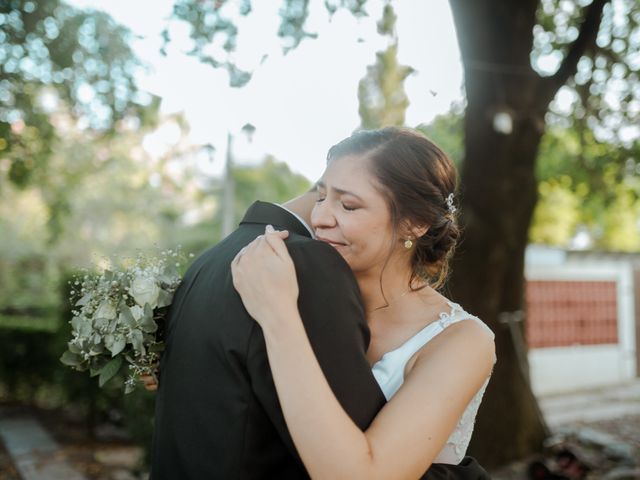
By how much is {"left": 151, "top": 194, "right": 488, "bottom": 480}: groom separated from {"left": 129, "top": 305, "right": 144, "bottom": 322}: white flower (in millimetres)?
339

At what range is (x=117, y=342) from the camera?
2102 millimetres

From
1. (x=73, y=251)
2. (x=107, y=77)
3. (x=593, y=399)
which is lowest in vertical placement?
(x=593, y=399)

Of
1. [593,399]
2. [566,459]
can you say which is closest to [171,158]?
[593,399]

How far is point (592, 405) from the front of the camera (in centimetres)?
1298

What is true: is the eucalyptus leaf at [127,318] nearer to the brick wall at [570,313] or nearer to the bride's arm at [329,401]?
the bride's arm at [329,401]

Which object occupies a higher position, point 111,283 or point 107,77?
point 107,77

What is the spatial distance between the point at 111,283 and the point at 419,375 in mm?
1099

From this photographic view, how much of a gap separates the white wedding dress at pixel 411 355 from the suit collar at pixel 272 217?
0.48 m

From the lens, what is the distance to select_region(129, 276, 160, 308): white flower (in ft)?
6.68

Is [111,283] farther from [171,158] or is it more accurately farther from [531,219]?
[171,158]

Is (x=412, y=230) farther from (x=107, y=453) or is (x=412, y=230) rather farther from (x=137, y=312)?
(x=107, y=453)

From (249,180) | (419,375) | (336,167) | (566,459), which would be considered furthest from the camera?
(249,180)

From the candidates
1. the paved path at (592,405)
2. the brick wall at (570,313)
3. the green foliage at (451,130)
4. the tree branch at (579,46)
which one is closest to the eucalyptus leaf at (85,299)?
the tree branch at (579,46)

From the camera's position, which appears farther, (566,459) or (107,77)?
(107,77)
